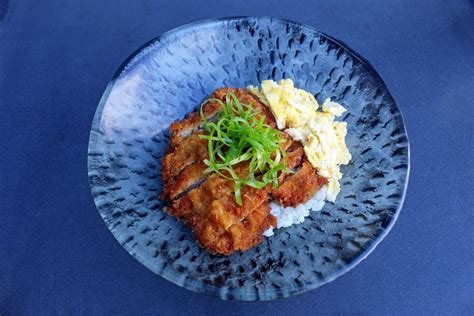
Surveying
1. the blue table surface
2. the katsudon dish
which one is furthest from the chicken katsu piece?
the blue table surface

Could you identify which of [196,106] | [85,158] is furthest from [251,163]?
[85,158]

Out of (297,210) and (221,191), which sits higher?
(221,191)

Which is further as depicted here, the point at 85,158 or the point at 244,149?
the point at 85,158

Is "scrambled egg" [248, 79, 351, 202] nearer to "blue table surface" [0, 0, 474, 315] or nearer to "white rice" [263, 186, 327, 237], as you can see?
"white rice" [263, 186, 327, 237]

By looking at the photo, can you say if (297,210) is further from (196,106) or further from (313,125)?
(196,106)

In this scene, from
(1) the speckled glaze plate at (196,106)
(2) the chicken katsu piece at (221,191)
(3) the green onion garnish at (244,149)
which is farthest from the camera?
(3) the green onion garnish at (244,149)

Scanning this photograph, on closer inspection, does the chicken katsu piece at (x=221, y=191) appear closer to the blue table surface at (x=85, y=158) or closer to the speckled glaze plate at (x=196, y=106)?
the speckled glaze plate at (x=196, y=106)

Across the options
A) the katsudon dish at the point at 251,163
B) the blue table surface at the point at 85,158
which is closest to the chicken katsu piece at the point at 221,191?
the katsudon dish at the point at 251,163
